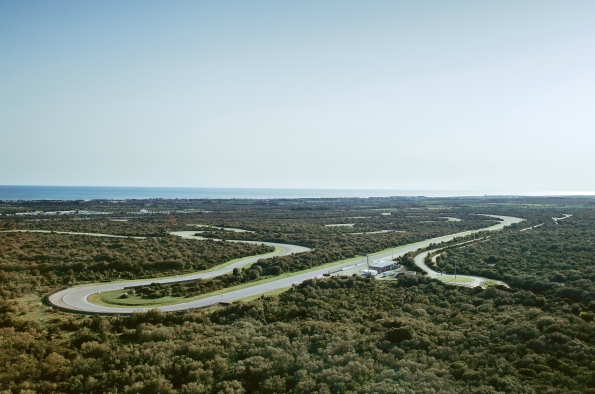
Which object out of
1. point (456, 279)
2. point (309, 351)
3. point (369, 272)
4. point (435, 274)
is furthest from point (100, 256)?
point (456, 279)

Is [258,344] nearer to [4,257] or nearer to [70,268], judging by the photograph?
[70,268]

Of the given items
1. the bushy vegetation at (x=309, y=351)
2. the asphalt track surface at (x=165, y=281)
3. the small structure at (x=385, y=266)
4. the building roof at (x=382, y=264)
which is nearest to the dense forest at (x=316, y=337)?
the bushy vegetation at (x=309, y=351)

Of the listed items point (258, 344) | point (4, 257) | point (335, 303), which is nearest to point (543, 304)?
point (335, 303)

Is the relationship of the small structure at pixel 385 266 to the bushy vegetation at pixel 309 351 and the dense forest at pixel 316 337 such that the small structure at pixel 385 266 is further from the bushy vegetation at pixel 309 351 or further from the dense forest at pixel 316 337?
the bushy vegetation at pixel 309 351

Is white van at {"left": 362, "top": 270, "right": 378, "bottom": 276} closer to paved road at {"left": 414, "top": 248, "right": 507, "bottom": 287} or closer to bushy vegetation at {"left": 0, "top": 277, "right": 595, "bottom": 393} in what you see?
paved road at {"left": 414, "top": 248, "right": 507, "bottom": 287}

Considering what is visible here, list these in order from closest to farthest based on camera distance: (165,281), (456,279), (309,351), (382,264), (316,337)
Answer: (309,351), (316,337), (165,281), (456,279), (382,264)

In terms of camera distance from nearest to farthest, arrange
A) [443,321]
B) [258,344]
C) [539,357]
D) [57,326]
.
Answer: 1. [539,357]
2. [258,344]
3. [57,326]
4. [443,321]

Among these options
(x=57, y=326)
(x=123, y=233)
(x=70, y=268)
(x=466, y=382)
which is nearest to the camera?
(x=466, y=382)

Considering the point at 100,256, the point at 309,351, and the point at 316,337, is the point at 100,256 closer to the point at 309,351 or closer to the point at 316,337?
the point at 316,337

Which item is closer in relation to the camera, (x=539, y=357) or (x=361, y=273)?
(x=539, y=357)

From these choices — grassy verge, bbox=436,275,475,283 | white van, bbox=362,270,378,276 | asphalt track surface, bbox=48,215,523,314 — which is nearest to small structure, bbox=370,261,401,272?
white van, bbox=362,270,378,276
